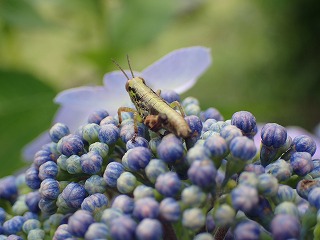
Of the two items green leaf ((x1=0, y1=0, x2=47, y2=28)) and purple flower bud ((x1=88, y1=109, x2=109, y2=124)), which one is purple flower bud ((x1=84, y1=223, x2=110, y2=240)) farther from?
green leaf ((x1=0, y1=0, x2=47, y2=28))

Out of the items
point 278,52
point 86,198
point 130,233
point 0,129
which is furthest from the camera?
point 278,52

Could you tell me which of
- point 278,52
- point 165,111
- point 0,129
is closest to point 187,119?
point 165,111

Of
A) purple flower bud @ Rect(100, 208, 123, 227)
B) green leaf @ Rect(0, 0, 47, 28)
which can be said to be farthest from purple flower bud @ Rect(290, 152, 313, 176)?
green leaf @ Rect(0, 0, 47, 28)

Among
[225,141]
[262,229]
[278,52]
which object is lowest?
[262,229]

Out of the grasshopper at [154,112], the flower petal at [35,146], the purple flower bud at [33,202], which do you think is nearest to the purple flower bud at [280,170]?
the grasshopper at [154,112]

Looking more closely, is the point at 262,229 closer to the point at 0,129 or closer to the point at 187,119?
the point at 187,119

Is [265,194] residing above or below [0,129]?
below

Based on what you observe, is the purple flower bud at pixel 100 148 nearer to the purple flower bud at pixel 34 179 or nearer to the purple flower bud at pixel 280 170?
the purple flower bud at pixel 34 179
